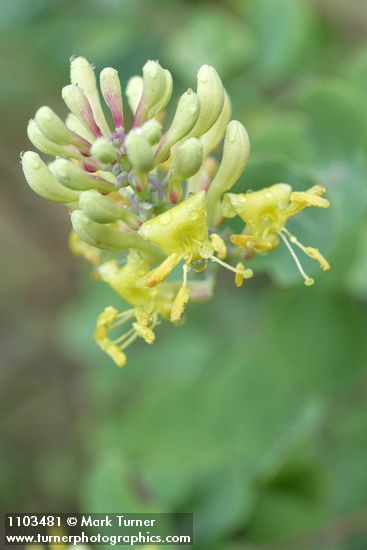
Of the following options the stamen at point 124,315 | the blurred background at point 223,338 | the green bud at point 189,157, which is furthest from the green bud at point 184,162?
the blurred background at point 223,338

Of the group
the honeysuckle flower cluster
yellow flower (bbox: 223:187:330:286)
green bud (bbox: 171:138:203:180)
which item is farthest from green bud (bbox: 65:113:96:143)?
yellow flower (bbox: 223:187:330:286)

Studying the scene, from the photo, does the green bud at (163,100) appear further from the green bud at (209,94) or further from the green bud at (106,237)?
the green bud at (106,237)

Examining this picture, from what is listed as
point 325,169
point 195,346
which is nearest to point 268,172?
point 325,169

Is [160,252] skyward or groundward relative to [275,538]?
skyward

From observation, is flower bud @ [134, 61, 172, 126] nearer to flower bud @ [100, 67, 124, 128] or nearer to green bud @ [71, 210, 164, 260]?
flower bud @ [100, 67, 124, 128]

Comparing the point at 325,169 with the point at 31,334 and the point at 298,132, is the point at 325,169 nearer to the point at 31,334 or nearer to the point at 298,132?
the point at 298,132

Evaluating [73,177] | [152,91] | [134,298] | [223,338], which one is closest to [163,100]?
[152,91]

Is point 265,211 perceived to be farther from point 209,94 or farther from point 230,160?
point 209,94
